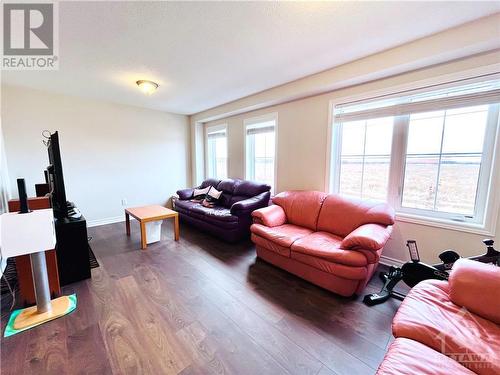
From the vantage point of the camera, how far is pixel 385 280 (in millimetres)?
2125

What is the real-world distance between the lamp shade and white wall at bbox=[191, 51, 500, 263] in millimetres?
2925

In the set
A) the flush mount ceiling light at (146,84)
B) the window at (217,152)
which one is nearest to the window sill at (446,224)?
the window at (217,152)

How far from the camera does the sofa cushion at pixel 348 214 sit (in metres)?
2.23

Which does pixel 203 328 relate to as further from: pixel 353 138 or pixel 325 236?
pixel 353 138

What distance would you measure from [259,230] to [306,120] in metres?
1.80

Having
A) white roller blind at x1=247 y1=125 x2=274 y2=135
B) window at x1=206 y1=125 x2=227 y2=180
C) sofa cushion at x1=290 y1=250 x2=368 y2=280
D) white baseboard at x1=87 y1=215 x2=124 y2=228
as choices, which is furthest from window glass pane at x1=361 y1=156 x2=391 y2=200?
white baseboard at x1=87 y1=215 x2=124 y2=228

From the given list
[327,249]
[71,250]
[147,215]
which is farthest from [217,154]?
[327,249]

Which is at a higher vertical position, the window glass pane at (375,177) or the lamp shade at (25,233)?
the window glass pane at (375,177)

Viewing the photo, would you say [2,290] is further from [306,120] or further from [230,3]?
[306,120]

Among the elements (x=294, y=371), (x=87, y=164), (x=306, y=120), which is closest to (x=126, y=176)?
(x=87, y=164)

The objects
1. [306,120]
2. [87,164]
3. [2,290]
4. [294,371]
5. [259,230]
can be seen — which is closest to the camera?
[294,371]

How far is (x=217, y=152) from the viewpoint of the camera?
206 inches

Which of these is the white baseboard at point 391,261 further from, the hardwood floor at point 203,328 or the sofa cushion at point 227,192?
the sofa cushion at point 227,192

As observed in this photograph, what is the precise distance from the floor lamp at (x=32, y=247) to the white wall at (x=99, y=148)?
249cm
